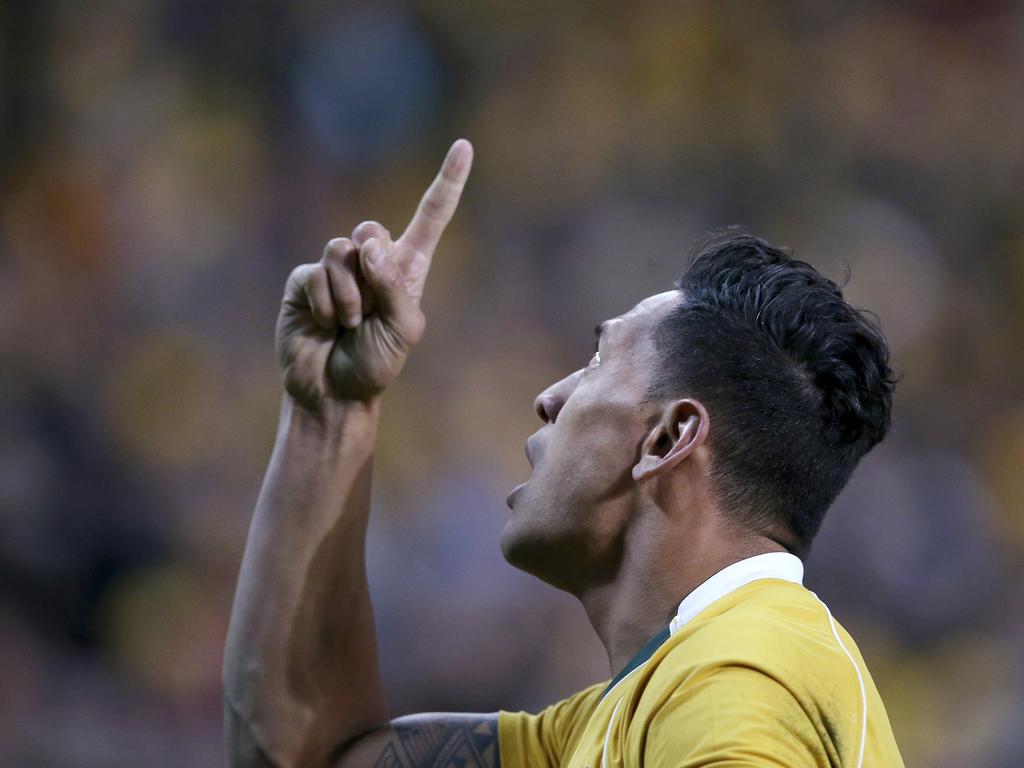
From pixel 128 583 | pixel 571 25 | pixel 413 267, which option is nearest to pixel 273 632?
pixel 413 267

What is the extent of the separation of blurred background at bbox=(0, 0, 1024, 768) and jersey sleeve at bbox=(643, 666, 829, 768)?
97.9 inches

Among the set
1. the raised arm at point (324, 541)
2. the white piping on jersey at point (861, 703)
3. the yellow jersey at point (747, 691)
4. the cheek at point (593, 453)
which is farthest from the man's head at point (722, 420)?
the raised arm at point (324, 541)

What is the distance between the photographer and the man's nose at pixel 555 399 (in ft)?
5.87

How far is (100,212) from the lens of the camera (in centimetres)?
402

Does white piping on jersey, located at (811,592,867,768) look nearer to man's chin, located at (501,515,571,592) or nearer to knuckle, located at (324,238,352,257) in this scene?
man's chin, located at (501,515,571,592)

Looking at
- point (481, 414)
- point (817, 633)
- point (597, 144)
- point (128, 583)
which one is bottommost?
point (128, 583)

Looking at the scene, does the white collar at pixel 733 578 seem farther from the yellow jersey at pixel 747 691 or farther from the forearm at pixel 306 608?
the forearm at pixel 306 608

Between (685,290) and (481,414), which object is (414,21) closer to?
(481,414)

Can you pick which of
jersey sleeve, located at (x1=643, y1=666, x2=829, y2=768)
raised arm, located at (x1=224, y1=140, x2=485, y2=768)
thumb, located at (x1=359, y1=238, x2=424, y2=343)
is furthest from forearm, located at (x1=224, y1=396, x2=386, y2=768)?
jersey sleeve, located at (x1=643, y1=666, x2=829, y2=768)

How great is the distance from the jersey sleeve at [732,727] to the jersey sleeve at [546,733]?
0.54 m

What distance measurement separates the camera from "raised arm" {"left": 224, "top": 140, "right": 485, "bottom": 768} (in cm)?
187

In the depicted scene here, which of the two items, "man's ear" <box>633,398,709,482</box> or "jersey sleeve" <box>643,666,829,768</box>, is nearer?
"jersey sleeve" <box>643,666,829,768</box>

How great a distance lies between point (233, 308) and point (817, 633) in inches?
119

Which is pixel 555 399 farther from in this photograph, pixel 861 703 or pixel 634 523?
pixel 861 703
